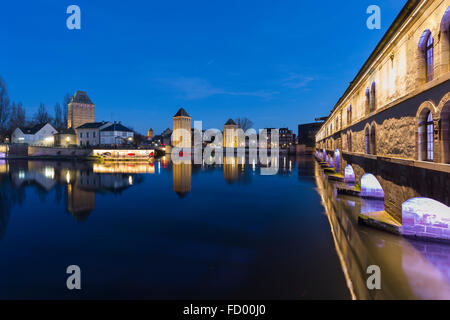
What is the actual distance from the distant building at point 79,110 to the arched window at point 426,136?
101366mm

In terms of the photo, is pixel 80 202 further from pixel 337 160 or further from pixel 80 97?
pixel 80 97

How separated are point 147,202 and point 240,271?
10.2 m

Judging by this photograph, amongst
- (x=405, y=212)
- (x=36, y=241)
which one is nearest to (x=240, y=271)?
(x=405, y=212)

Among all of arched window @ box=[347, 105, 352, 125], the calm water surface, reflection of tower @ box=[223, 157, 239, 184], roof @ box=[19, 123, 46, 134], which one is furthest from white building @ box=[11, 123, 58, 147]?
arched window @ box=[347, 105, 352, 125]

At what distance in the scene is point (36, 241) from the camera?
861 centimetres

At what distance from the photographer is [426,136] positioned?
291 inches

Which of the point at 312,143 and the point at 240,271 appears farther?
the point at 312,143

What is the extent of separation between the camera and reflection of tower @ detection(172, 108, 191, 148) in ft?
274

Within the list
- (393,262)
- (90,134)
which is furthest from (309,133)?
(393,262)

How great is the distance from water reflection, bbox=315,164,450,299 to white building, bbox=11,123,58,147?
83884 millimetres

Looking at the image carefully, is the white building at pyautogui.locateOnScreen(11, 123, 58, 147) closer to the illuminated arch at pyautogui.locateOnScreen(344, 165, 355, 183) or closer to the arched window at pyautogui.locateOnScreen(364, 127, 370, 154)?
the illuminated arch at pyautogui.locateOnScreen(344, 165, 355, 183)

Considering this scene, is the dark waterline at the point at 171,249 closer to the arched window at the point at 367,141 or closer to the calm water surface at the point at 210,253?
the calm water surface at the point at 210,253

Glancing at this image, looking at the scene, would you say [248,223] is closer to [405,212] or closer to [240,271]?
[240,271]

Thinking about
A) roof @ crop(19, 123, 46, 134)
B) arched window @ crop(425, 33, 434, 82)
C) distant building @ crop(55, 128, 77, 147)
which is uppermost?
roof @ crop(19, 123, 46, 134)
